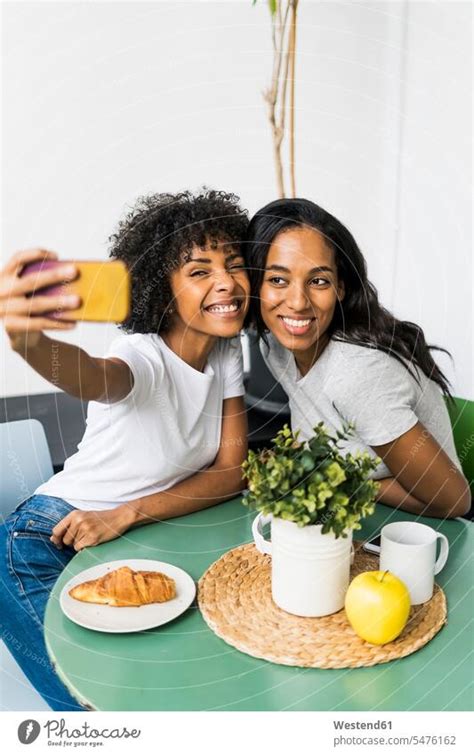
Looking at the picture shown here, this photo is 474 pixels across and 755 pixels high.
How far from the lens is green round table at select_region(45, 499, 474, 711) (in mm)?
477

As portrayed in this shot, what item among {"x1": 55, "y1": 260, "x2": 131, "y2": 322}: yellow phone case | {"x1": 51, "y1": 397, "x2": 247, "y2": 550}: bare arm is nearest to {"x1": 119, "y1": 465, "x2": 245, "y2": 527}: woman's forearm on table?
{"x1": 51, "y1": 397, "x2": 247, "y2": 550}: bare arm

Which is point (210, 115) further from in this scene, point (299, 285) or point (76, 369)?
point (76, 369)

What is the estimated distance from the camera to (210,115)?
91 centimetres

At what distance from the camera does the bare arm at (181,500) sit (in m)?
0.69

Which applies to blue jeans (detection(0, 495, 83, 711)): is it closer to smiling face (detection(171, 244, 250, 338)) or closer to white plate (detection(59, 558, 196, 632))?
white plate (detection(59, 558, 196, 632))

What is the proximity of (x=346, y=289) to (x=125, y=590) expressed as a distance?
0.41m

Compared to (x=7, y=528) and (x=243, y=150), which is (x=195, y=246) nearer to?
(x=243, y=150)

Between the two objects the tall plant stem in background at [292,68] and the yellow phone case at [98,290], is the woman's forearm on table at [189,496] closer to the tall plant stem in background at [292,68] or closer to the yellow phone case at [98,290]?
the yellow phone case at [98,290]

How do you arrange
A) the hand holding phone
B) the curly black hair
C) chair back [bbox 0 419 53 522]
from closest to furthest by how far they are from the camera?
the hand holding phone
the curly black hair
chair back [bbox 0 419 53 522]

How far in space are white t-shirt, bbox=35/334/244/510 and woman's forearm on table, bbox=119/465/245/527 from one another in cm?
2

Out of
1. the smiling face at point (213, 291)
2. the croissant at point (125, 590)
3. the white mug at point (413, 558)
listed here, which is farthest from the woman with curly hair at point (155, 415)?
the white mug at point (413, 558)

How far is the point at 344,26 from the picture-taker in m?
1.12
